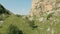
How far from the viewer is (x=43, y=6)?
75562mm

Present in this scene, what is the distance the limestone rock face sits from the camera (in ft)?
232

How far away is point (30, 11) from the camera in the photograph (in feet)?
275

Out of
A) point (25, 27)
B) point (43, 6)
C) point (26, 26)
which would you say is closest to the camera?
point (25, 27)

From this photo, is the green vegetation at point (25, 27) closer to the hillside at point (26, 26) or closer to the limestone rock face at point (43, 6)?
the hillside at point (26, 26)

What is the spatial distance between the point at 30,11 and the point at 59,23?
3409 centimetres

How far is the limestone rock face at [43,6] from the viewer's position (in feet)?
232

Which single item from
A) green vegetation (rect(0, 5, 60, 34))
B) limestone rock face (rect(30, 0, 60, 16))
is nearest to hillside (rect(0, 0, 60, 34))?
green vegetation (rect(0, 5, 60, 34))

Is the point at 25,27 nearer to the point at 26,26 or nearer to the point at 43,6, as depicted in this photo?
the point at 26,26

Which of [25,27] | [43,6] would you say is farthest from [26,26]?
[43,6]

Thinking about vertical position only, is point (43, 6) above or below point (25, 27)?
above

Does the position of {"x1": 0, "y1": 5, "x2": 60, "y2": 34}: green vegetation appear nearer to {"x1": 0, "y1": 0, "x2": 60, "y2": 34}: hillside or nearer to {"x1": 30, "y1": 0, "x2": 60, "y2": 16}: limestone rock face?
{"x1": 0, "y1": 0, "x2": 60, "y2": 34}: hillside

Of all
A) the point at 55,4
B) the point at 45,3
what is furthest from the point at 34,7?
the point at 55,4

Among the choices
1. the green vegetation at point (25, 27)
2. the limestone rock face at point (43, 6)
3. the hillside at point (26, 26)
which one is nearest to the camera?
the green vegetation at point (25, 27)

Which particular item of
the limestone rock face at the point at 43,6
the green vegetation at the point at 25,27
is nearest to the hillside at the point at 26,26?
the green vegetation at the point at 25,27
